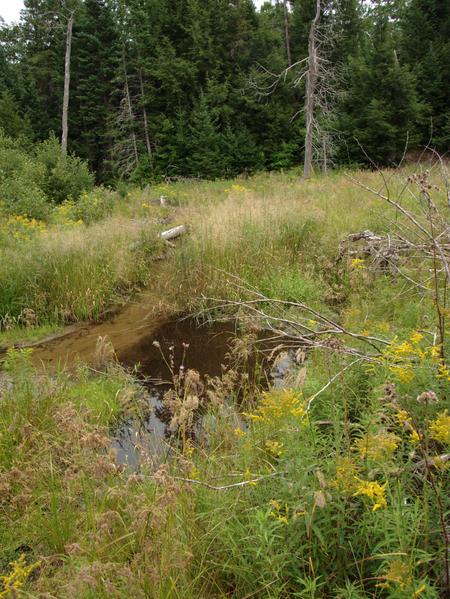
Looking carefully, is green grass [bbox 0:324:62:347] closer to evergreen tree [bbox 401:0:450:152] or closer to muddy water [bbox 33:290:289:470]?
muddy water [bbox 33:290:289:470]

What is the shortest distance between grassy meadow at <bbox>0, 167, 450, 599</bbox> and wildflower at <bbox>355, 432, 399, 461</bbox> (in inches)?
0.4

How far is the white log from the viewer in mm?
8633

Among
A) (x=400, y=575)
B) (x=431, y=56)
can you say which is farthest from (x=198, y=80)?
(x=400, y=575)

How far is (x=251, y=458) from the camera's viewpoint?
2467mm

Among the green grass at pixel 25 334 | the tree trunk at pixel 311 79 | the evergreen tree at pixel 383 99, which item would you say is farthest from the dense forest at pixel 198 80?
the green grass at pixel 25 334

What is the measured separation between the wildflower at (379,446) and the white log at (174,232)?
23.7 feet

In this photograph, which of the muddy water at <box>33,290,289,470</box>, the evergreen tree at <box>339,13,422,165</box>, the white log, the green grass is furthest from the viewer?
the evergreen tree at <box>339,13,422,165</box>

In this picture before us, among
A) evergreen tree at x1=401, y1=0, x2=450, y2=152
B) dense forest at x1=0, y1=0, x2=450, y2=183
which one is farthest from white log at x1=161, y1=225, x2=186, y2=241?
evergreen tree at x1=401, y1=0, x2=450, y2=152

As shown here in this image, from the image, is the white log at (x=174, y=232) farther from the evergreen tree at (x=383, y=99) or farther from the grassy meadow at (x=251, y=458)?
the evergreen tree at (x=383, y=99)

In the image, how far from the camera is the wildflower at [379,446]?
1578mm

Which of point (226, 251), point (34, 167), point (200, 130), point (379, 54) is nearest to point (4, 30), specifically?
point (200, 130)

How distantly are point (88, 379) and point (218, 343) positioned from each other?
162 cm

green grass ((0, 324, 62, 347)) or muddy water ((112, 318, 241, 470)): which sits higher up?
green grass ((0, 324, 62, 347))

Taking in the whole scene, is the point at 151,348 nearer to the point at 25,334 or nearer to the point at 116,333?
the point at 116,333
